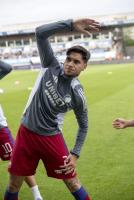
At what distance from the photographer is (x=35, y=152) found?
479 centimetres

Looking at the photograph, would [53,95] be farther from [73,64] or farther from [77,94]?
[73,64]

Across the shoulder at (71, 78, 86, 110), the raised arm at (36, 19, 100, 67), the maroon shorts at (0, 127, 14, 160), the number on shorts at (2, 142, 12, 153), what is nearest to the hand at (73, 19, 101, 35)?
the raised arm at (36, 19, 100, 67)

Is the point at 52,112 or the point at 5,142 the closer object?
the point at 52,112

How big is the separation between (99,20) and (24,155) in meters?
75.4

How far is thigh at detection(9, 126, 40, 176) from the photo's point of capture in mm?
4770

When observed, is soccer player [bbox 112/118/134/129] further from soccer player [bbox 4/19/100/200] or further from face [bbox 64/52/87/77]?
face [bbox 64/52/87/77]

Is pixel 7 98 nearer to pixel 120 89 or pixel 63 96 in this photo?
pixel 120 89

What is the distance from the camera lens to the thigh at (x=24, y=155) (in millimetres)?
4770

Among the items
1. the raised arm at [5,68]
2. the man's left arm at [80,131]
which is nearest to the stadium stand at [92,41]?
the raised arm at [5,68]

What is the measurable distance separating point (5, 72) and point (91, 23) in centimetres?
163

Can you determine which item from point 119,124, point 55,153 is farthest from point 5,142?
point 119,124

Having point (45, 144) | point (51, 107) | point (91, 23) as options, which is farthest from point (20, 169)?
point (91, 23)

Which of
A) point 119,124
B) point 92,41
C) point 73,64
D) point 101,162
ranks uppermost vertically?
point 73,64

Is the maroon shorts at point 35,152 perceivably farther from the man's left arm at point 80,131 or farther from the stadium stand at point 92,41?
the stadium stand at point 92,41
